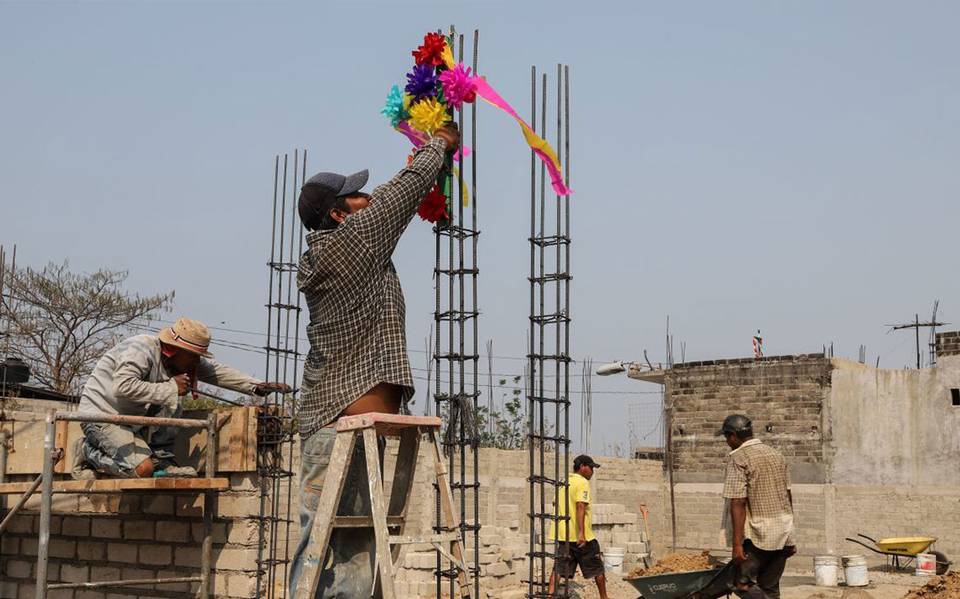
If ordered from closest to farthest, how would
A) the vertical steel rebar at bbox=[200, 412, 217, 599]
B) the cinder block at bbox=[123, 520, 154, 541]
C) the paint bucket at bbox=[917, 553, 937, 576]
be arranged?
1. the vertical steel rebar at bbox=[200, 412, 217, 599]
2. the cinder block at bbox=[123, 520, 154, 541]
3. the paint bucket at bbox=[917, 553, 937, 576]

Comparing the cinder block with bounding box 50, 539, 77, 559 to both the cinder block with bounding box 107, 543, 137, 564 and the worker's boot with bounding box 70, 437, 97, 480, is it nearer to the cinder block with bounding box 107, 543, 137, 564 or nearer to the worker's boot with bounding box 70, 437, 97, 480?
the cinder block with bounding box 107, 543, 137, 564

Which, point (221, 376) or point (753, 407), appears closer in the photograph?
point (221, 376)

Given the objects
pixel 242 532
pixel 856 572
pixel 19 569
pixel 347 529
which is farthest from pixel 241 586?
pixel 856 572

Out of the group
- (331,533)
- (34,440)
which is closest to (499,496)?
(34,440)

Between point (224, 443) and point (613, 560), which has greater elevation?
point (224, 443)

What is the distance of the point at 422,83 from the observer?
5043 mm

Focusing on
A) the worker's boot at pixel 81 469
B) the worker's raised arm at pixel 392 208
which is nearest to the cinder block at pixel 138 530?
the worker's boot at pixel 81 469

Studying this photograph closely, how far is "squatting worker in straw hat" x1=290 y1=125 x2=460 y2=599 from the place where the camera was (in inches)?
161

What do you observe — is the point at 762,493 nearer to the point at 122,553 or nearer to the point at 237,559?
the point at 237,559

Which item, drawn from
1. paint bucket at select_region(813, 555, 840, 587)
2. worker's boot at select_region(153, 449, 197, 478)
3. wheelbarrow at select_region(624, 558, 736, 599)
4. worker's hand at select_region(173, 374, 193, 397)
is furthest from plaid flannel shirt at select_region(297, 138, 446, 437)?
paint bucket at select_region(813, 555, 840, 587)

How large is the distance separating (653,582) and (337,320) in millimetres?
4856

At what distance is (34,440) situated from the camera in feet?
24.2

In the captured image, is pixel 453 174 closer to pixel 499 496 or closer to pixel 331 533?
pixel 331 533

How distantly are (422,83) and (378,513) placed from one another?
206cm
